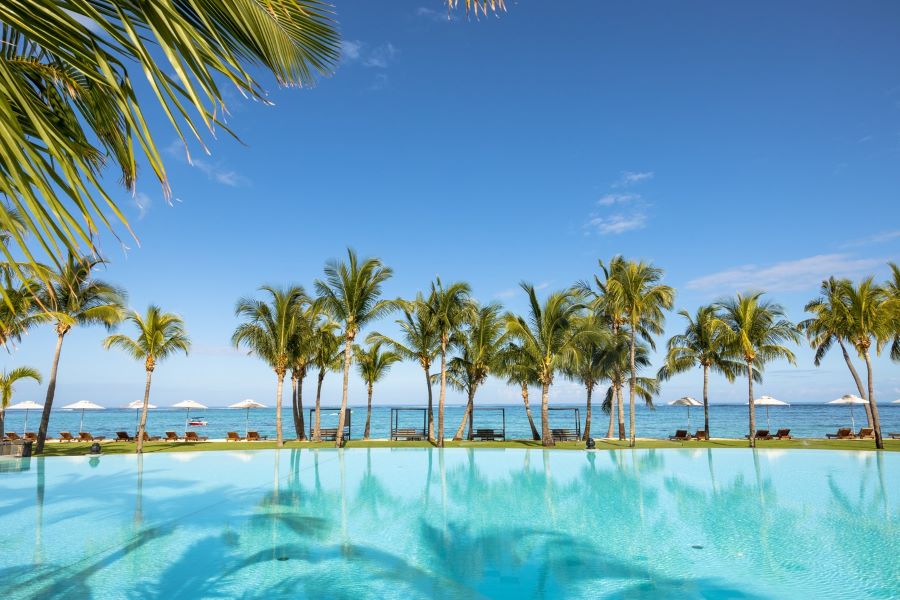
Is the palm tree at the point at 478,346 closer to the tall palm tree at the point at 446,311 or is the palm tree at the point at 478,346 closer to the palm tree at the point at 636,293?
the tall palm tree at the point at 446,311

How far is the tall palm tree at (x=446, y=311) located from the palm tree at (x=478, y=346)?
0.47 metres

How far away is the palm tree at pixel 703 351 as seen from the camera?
28375 mm

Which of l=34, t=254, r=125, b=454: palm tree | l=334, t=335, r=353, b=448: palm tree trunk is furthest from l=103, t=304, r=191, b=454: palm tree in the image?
l=334, t=335, r=353, b=448: palm tree trunk

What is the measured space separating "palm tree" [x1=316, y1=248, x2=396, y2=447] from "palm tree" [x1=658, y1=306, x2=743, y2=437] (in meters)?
15.8

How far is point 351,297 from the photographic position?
23281 mm

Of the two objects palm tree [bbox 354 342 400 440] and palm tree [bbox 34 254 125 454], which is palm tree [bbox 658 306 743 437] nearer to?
palm tree [bbox 354 342 400 440]

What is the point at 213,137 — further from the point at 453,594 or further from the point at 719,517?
the point at 719,517

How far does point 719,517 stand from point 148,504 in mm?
12032

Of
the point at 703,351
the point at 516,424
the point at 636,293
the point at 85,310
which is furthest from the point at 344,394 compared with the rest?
the point at 516,424

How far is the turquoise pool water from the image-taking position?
23.1 ft

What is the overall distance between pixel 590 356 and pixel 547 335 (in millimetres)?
3302

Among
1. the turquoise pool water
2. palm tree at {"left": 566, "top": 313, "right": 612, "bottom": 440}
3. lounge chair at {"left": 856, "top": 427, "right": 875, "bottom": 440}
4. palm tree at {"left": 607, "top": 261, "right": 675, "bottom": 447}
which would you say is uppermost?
palm tree at {"left": 607, "top": 261, "right": 675, "bottom": 447}

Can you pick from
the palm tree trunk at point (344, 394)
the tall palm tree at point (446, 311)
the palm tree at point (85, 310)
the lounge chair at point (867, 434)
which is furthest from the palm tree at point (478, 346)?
the lounge chair at point (867, 434)

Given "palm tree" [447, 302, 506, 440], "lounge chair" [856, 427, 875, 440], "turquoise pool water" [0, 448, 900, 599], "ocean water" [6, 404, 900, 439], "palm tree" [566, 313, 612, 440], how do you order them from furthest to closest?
"ocean water" [6, 404, 900, 439] → "lounge chair" [856, 427, 875, 440] → "palm tree" [447, 302, 506, 440] → "palm tree" [566, 313, 612, 440] → "turquoise pool water" [0, 448, 900, 599]
